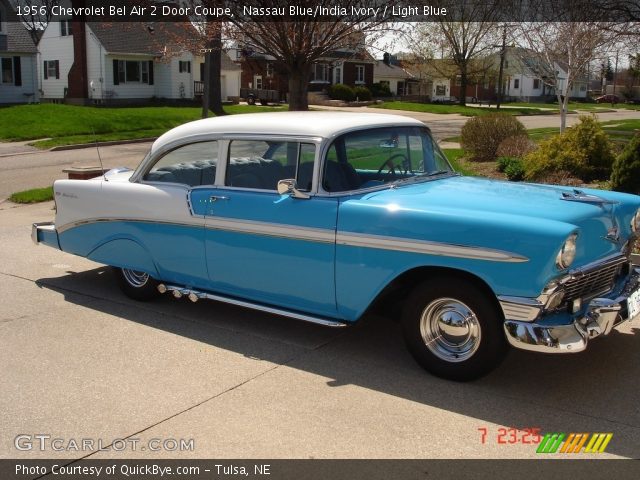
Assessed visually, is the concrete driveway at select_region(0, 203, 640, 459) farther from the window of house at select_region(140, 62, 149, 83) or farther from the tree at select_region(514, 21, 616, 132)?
the window of house at select_region(140, 62, 149, 83)

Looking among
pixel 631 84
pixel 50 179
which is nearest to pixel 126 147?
pixel 50 179

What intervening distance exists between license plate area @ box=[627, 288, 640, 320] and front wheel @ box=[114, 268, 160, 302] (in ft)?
12.6

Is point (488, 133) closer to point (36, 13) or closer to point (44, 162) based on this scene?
point (44, 162)

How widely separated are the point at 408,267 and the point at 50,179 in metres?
12.7

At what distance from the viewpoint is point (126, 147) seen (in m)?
22.5

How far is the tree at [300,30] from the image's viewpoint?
14.6 meters

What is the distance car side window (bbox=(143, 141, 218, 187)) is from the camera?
5.80 metres

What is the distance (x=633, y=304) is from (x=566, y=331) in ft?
2.41

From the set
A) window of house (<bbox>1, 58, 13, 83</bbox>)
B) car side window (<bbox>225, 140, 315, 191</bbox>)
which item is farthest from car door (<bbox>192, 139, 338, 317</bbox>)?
window of house (<bbox>1, 58, 13, 83</bbox>)

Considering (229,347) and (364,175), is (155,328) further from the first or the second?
(364,175)

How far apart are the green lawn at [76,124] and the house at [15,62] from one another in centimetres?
1093

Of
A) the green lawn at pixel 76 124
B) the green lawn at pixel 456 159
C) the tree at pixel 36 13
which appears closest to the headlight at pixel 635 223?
the green lawn at pixel 456 159

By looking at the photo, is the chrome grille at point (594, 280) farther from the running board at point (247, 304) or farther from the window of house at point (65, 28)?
the window of house at point (65, 28)

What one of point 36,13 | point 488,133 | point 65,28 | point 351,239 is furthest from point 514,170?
point 36,13
